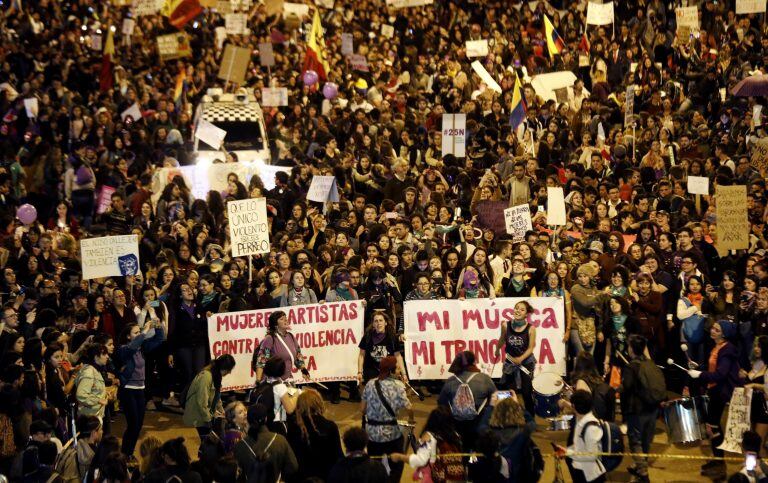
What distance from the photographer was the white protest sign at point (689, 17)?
26109 millimetres

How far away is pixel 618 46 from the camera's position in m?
26.2

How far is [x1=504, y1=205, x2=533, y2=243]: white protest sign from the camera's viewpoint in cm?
1675

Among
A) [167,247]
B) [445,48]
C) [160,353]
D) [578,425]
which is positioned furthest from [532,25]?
[578,425]

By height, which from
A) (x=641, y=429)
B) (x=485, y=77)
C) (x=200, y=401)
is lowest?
(x=641, y=429)

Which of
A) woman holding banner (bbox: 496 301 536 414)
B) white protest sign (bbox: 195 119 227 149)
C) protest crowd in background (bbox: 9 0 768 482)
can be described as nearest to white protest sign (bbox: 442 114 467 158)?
protest crowd in background (bbox: 9 0 768 482)

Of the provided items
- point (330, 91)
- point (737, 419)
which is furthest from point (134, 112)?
point (737, 419)

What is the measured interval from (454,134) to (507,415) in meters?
11.4

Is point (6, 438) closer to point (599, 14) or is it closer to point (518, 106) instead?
point (518, 106)

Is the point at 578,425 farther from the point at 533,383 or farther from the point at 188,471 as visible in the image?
the point at 188,471

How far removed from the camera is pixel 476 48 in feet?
91.0

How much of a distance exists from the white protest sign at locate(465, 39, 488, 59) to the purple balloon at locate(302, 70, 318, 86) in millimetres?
3622

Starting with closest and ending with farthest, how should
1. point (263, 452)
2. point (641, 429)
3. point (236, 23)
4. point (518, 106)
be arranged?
point (263, 452), point (641, 429), point (518, 106), point (236, 23)

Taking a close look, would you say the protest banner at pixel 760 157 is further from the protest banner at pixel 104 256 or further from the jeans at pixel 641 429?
the protest banner at pixel 104 256

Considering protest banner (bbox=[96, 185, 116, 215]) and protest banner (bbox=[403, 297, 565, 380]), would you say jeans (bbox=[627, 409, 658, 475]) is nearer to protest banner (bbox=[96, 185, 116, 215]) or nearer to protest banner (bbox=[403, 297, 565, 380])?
protest banner (bbox=[403, 297, 565, 380])
